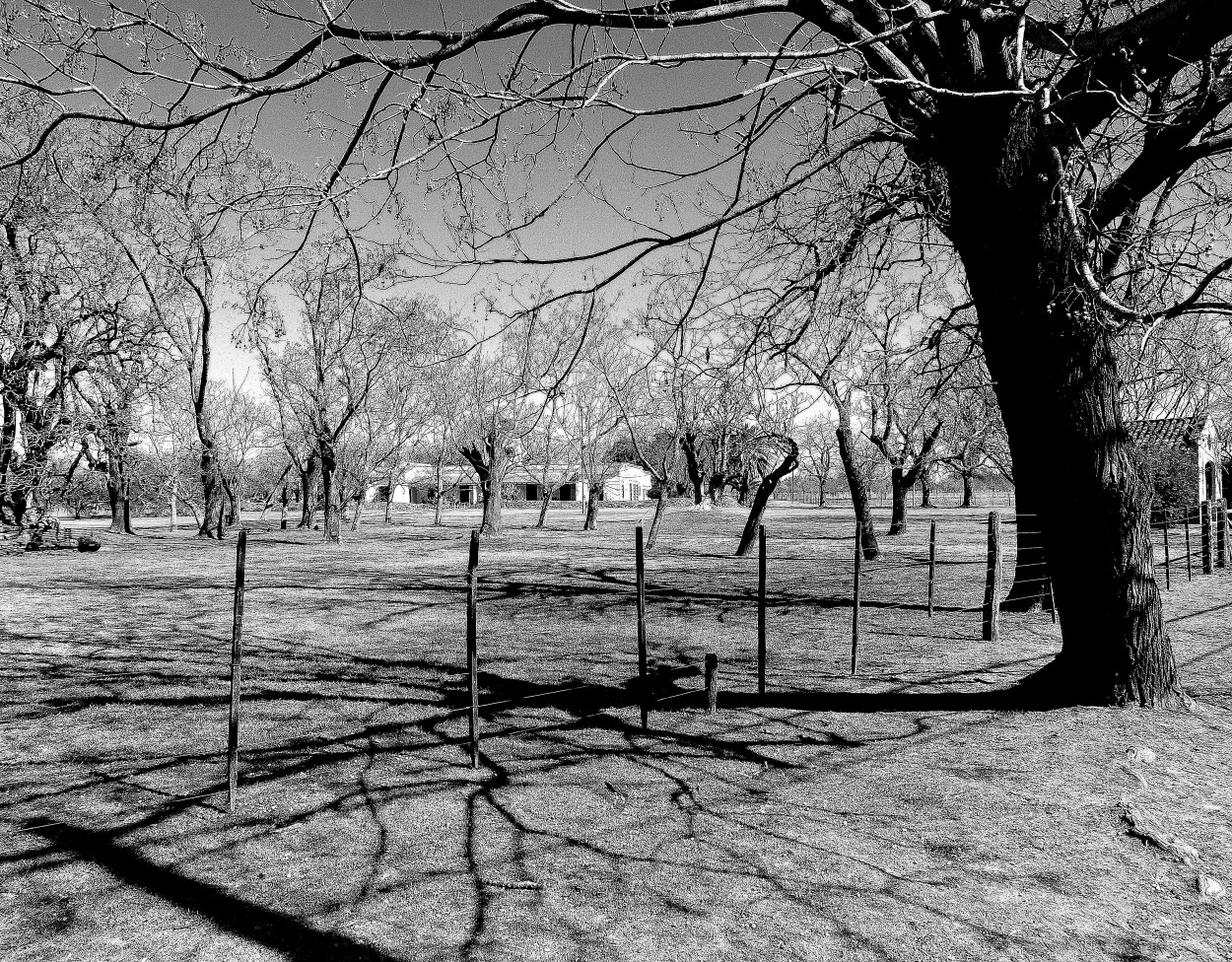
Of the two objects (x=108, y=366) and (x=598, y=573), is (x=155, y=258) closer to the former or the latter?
(x=108, y=366)

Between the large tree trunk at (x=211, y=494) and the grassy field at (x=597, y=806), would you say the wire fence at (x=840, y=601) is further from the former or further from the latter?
the large tree trunk at (x=211, y=494)

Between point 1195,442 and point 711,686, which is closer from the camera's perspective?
point 711,686

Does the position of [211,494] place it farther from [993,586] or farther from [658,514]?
[993,586]

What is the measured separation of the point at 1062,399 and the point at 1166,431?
2396cm

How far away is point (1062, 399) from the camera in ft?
18.5

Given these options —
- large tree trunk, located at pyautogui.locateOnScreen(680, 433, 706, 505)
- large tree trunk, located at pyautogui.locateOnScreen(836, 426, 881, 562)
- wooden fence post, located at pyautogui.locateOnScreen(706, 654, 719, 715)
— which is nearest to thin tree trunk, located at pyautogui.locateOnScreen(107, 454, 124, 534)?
large tree trunk, located at pyautogui.locateOnScreen(680, 433, 706, 505)

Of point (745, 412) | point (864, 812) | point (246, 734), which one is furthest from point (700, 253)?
point (745, 412)

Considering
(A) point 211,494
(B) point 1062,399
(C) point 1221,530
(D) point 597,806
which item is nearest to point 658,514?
(C) point 1221,530

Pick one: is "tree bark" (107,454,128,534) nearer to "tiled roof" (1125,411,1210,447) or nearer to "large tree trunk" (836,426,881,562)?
"large tree trunk" (836,426,881,562)

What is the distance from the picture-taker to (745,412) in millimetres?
22531

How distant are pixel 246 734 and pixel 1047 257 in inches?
252

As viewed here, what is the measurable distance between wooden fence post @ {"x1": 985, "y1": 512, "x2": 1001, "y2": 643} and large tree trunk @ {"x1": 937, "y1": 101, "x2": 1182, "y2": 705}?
3.37 meters

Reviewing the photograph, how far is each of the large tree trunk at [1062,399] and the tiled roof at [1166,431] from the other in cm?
1267

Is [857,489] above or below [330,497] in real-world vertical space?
above
